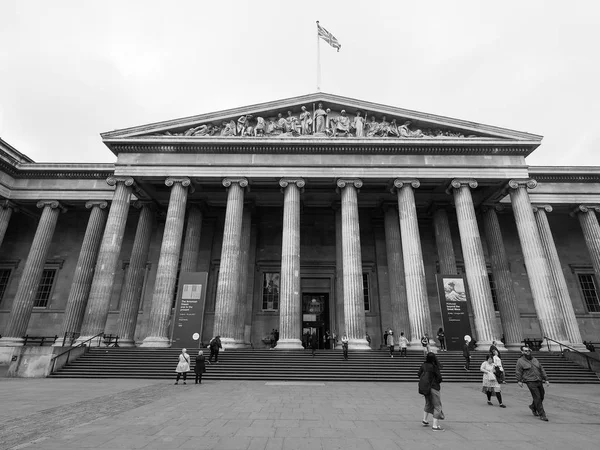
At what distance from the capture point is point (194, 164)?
21672mm

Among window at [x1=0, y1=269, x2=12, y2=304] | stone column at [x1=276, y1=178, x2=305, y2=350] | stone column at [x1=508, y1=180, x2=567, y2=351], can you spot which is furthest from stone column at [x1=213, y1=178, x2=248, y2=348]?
window at [x1=0, y1=269, x2=12, y2=304]

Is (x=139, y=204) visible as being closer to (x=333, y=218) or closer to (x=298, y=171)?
(x=298, y=171)

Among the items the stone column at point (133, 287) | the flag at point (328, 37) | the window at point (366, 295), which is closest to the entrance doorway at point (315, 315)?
the window at point (366, 295)

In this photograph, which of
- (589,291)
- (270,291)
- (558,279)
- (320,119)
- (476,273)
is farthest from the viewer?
(589,291)

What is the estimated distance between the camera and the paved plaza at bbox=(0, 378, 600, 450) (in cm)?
545

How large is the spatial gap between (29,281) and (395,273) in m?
24.2

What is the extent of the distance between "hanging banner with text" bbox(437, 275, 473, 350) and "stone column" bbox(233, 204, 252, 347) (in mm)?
12040

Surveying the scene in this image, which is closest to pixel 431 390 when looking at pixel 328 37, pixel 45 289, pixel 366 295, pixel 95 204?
pixel 366 295

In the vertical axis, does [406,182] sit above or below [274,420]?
above

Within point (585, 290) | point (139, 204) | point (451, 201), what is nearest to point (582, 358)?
point (451, 201)

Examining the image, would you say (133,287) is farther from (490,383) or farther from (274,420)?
(490,383)

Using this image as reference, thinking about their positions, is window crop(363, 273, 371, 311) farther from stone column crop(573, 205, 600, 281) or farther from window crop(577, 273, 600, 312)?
window crop(577, 273, 600, 312)

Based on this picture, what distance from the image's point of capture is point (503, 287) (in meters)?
22.4

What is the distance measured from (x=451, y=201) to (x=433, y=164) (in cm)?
455
